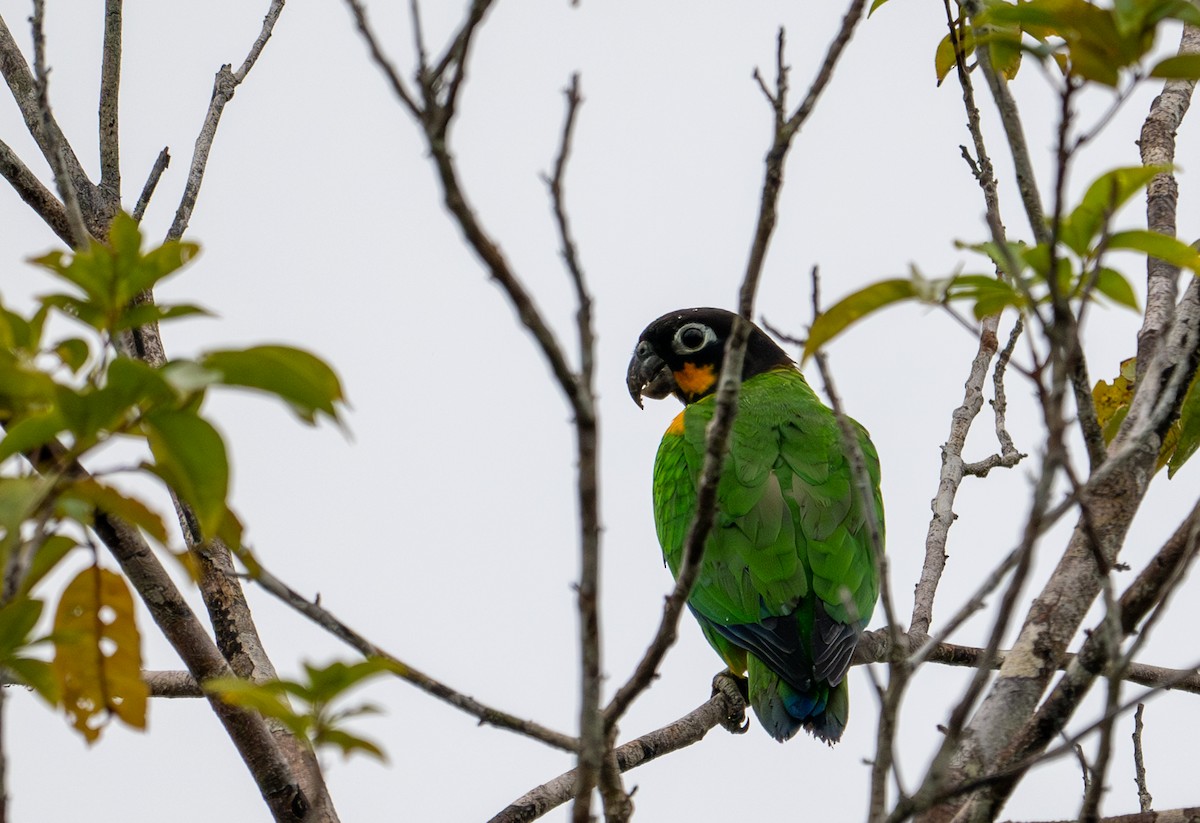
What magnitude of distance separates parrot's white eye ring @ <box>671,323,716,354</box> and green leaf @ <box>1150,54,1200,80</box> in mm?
5041

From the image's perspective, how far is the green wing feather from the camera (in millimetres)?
4891

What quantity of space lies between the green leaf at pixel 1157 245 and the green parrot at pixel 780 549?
2.60 m

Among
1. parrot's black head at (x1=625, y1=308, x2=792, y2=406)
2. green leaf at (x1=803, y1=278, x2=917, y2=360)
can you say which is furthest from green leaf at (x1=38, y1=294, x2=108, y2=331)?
parrot's black head at (x1=625, y1=308, x2=792, y2=406)

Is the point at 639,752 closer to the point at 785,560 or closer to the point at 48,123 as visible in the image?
the point at 785,560

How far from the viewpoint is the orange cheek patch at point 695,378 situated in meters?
6.82

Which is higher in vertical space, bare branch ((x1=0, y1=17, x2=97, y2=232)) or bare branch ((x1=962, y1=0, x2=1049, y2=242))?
bare branch ((x1=0, y1=17, x2=97, y2=232))

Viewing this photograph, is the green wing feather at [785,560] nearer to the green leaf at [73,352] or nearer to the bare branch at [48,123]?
the bare branch at [48,123]

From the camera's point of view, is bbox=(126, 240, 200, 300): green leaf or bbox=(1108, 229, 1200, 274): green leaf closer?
bbox=(126, 240, 200, 300): green leaf

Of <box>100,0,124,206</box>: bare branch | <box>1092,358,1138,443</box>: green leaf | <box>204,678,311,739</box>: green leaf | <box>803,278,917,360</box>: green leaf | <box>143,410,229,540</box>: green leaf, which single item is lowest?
<box>204,678,311,739</box>: green leaf

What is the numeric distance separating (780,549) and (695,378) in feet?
6.20

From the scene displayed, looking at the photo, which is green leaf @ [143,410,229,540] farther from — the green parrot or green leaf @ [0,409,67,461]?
the green parrot

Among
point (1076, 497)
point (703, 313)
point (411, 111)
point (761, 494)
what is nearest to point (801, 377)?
point (703, 313)

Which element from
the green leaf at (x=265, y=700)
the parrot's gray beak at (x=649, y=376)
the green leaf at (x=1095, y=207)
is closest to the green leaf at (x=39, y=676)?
the green leaf at (x=265, y=700)

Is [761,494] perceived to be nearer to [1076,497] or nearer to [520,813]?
[520,813]
